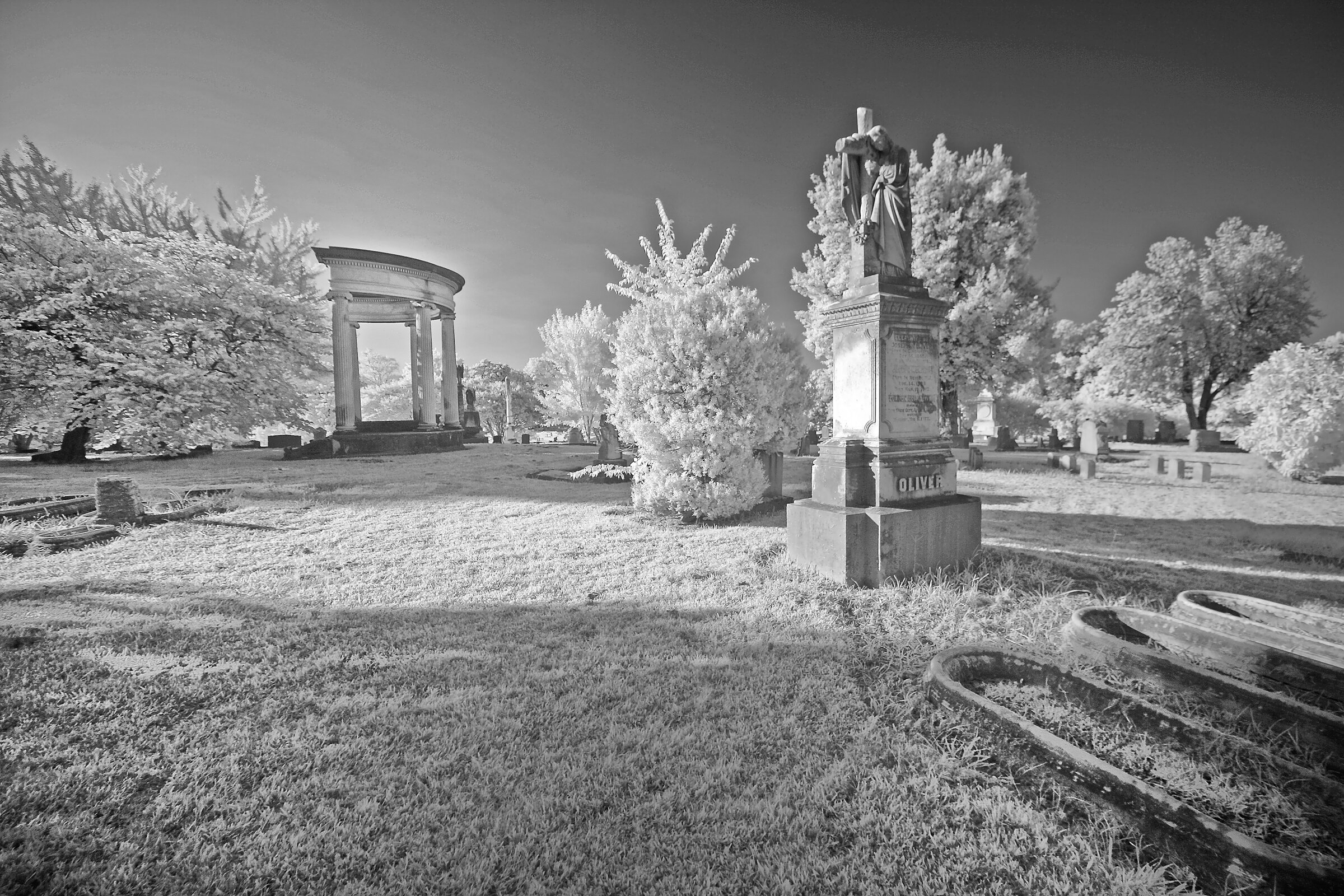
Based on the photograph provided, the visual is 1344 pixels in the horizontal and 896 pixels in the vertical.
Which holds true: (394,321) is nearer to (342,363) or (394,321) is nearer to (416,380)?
(416,380)

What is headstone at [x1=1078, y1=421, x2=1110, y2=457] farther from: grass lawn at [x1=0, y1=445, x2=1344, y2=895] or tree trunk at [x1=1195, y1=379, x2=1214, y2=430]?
grass lawn at [x1=0, y1=445, x2=1344, y2=895]

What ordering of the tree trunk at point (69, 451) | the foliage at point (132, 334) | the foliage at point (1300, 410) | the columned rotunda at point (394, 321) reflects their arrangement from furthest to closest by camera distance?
the columned rotunda at point (394, 321), the tree trunk at point (69, 451), the foliage at point (1300, 410), the foliage at point (132, 334)

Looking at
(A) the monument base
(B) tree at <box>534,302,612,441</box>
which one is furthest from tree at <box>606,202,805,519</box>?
(B) tree at <box>534,302,612,441</box>

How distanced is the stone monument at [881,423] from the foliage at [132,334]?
51.4 feet

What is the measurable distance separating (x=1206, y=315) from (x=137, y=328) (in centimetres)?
3861

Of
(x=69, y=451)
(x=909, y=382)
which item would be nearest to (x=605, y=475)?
(x=909, y=382)

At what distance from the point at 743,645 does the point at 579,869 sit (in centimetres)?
192

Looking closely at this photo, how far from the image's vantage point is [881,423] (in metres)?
5.44

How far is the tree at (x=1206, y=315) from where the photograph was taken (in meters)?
22.2

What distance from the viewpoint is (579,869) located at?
5.74 ft

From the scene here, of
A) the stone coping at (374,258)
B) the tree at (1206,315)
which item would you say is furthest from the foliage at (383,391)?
the tree at (1206,315)

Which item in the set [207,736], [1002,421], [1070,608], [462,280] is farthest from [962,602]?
[1002,421]

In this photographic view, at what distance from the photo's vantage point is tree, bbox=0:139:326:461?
1187cm

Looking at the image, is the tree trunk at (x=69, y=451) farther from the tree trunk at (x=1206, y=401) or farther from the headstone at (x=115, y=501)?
the tree trunk at (x=1206, y=401)
